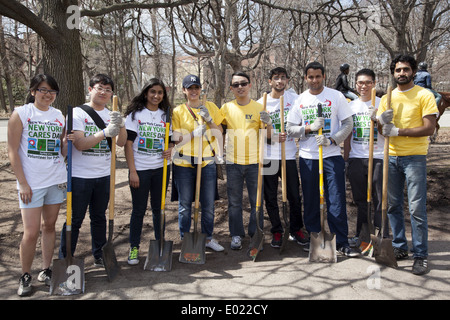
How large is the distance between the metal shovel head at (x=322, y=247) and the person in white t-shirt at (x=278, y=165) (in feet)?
1.48

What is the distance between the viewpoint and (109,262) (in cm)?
358

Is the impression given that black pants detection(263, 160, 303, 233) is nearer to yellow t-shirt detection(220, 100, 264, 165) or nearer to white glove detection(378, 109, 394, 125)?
yellow t-shirt detection(220, 100, 264, 165)

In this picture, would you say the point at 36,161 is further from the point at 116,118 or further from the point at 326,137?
the point at 326,137

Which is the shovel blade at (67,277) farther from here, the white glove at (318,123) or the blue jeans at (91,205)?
the white glove at (318,123)

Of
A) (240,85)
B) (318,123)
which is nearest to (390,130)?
(318,123)

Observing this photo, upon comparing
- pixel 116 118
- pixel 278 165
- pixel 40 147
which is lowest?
pixel 278 165

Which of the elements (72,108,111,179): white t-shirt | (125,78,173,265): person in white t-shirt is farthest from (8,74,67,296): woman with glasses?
(125,78,173,265): person in white t-shirt

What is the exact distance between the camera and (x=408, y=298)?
3061 mm

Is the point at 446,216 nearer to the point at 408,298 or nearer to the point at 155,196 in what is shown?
the point at 408,298

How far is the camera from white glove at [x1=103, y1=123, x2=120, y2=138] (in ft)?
11.1

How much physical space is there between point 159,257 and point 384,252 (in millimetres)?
2300

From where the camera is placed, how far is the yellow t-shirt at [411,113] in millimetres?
3541

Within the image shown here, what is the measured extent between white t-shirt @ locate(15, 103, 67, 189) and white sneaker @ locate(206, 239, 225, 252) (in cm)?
179

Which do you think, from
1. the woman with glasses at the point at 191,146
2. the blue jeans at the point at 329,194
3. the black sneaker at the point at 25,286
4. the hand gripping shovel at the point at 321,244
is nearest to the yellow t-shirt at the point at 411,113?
the blue jeans at the point at 329,194
